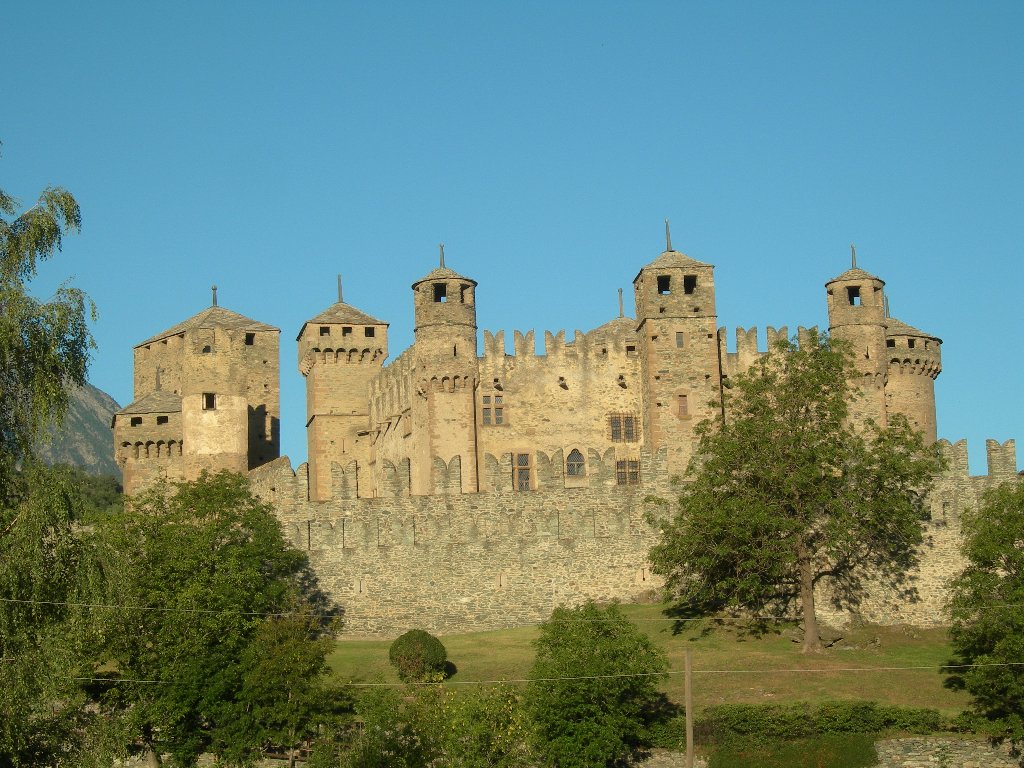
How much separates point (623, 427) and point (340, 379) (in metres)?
15.3

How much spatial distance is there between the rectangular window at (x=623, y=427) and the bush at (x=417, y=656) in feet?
70.1

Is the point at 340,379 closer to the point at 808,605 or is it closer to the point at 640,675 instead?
the point at 808,605

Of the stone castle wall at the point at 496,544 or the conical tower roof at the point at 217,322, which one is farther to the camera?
the conical tower roof at the point at 217,322

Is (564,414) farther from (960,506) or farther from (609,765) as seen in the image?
(609,765)

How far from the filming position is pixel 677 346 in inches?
2586

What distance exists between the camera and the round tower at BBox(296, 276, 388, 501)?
7488 cm

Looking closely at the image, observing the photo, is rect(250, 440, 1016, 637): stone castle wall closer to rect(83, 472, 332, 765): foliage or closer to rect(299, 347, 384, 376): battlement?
rect(83, 472, 332, 765): foliage

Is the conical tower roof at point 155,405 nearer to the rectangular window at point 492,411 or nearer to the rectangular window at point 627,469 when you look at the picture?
the rectangular window at point 492,411

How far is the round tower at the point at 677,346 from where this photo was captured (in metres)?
65.1

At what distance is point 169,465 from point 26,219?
143ft

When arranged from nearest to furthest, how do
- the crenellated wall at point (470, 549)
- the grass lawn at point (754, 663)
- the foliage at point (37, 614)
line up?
1. the foliage at point (37, 614)
2. the grass lawn at point (754, 663)
3. the crenellated wall at point (470, 549)

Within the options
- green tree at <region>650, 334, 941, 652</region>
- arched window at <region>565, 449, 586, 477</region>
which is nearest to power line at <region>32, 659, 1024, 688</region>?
green tree at <region>650, 334, 941, 652</region>

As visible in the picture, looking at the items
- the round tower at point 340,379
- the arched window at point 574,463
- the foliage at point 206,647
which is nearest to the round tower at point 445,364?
the arched window at point 574,463

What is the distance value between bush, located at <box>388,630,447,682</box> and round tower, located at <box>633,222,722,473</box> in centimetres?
1944
